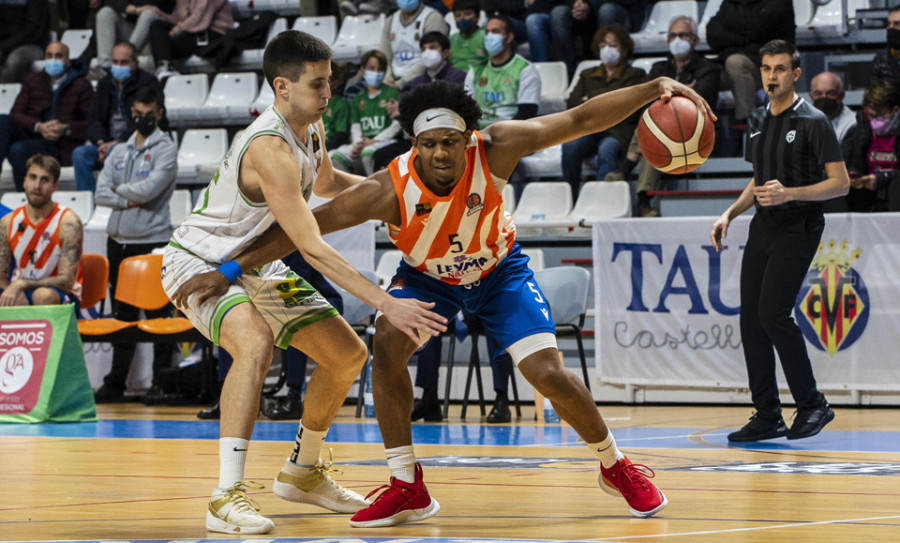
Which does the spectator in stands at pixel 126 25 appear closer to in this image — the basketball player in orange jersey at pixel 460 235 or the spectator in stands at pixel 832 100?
the spectator in stands at pixel 832 100

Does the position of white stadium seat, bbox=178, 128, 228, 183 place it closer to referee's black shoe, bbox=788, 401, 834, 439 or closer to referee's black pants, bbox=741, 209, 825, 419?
referee's black pants, bbox=741, 209, 825, 419

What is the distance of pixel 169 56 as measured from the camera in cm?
1416

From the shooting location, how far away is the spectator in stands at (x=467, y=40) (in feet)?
38.3

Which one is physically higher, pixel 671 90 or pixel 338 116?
pixel 338 116

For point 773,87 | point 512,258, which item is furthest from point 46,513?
point 773,87

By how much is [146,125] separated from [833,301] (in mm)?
6012

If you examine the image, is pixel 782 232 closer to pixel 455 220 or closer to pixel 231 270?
pixel 455 220

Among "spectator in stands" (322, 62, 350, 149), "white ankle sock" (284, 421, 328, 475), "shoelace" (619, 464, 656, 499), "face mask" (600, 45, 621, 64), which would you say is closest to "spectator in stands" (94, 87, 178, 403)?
"spectator in stands" (322, 62, 350, 149)

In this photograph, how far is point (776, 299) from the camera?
6.39 m

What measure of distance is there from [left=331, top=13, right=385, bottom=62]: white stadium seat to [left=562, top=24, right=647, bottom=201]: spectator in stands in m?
3.16

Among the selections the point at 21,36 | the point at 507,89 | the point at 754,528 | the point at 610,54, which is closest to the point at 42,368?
the point at 507,89

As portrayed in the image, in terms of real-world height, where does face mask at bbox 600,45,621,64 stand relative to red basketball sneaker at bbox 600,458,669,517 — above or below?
above

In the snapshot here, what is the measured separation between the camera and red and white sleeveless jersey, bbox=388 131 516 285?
403cm

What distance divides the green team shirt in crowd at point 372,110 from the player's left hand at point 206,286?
7.69 m
